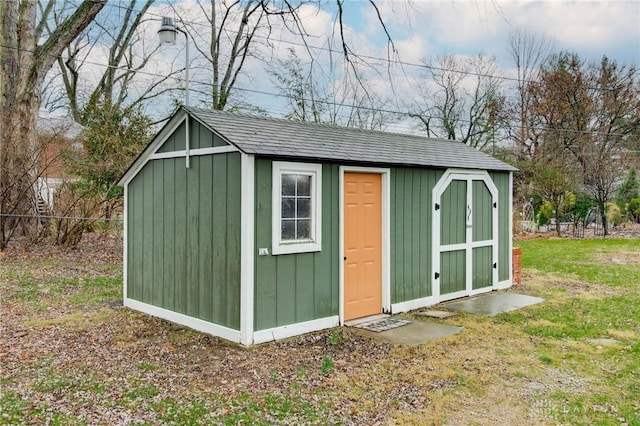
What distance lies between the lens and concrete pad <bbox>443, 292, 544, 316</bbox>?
6715 mm

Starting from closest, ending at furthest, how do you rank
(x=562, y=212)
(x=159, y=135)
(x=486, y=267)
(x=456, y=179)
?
1. (x=159, y=135)
2. (x=456, y=179)
3. (x=486, y=267)
4. (x=562, y=212)

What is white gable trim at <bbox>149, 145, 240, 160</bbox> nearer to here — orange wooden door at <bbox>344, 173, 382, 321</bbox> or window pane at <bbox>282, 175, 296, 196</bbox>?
window pane at <bbox>282, 175, 296, 196</bbox>

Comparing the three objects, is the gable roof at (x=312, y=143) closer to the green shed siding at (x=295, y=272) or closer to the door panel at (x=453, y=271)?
the green shed siding at (x=295, y=272)

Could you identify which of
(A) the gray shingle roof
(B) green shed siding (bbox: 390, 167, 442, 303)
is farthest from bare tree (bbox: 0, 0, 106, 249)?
(B) green shed siding (bbox: 390, 167, 442, 303)

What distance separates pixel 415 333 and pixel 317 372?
1674 mm

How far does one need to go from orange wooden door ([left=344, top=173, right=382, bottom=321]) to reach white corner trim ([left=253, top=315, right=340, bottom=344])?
12.2 inches

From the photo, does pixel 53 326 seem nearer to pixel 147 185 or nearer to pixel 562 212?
pixel 147 185

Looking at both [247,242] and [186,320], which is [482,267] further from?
[186,320]

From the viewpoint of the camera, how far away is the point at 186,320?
5.66m

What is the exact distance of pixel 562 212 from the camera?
699 inches

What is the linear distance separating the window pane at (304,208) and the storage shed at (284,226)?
0.01 meters

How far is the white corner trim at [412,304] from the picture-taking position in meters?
6.48

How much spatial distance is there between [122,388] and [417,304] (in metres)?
4.15

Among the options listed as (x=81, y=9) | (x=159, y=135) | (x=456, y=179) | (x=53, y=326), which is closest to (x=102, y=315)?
(x=53, y=326)
